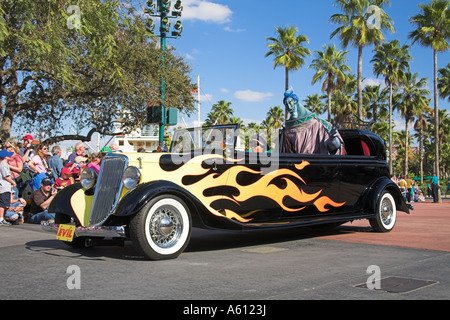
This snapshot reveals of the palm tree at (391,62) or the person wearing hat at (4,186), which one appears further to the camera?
the palm tree at (391,62)

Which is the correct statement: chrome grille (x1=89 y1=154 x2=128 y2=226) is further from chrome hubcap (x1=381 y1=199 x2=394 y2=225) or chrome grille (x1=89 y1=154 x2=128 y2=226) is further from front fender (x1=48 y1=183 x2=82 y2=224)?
chrome hubcap (x1=381 y1=199 x2=394 y2=225)

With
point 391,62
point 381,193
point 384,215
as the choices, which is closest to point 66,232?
point 381,193

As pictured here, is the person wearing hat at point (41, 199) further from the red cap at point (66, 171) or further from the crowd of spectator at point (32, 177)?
the red cap at point (66, 171)

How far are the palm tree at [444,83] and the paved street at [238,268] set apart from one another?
1538 inches

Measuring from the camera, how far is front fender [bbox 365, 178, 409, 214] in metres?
7.86

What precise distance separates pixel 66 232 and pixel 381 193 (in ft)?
17.6

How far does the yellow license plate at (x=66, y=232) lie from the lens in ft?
17.7

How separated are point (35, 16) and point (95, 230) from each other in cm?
805

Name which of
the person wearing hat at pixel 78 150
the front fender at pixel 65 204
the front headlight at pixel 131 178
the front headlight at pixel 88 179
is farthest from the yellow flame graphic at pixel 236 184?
the person wearing hat at pixel 78 150

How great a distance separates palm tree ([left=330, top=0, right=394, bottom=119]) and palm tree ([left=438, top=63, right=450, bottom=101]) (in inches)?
662

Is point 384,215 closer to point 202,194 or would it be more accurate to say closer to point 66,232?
point 202,194

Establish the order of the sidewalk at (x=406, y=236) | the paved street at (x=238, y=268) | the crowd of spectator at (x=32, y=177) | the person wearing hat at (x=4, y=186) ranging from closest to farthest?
the paved street at (x=238, y=268)
the sidewalk at (x=406, y=236)
the person wearing hat at (x=4, y=186)
the crowd of spectator at (x=32, y=177)

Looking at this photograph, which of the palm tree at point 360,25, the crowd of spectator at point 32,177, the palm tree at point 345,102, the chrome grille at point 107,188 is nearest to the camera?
the chrome grille at point 107,188
